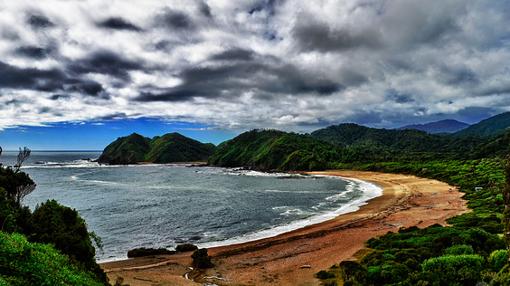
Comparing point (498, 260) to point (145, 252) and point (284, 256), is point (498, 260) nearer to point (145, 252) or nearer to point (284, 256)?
point (284, 256)

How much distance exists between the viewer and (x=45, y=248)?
17500 millimetres

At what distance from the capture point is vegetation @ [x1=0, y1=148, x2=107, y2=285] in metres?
13.5

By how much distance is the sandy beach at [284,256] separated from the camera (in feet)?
96.6

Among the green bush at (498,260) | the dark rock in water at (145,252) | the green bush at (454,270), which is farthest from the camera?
the dark rock in water at (145,252)

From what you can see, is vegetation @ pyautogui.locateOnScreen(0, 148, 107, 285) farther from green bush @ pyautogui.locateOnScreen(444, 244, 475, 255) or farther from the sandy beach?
green bush @ pyautogui.locateOnScreen(444, 244, 475, 255)

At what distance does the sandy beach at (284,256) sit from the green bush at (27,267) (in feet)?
44.5

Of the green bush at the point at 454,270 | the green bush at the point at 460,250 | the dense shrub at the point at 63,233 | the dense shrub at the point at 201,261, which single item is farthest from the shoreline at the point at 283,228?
the green bush at the point at 454,270

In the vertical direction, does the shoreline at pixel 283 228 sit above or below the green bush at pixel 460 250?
below

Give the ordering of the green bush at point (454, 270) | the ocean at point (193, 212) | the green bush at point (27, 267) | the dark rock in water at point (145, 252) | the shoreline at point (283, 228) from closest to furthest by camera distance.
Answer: the green bush at point (27, 267)
the green bush at point (454, 270)
the dark rock in water at point (145, 252)
the shoreline at point (283, 228)
the ocean at point (193, 212)

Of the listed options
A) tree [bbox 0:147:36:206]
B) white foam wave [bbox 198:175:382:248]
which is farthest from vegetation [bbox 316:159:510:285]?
tree [bbox 0:147:36:206]

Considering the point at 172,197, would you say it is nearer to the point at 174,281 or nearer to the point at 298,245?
the point at 298,245

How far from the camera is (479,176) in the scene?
3622 inches

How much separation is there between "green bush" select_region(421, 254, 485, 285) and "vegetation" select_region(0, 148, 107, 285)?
703 inches

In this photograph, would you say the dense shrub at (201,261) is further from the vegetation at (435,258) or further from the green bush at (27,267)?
the green bush at (27,267)
